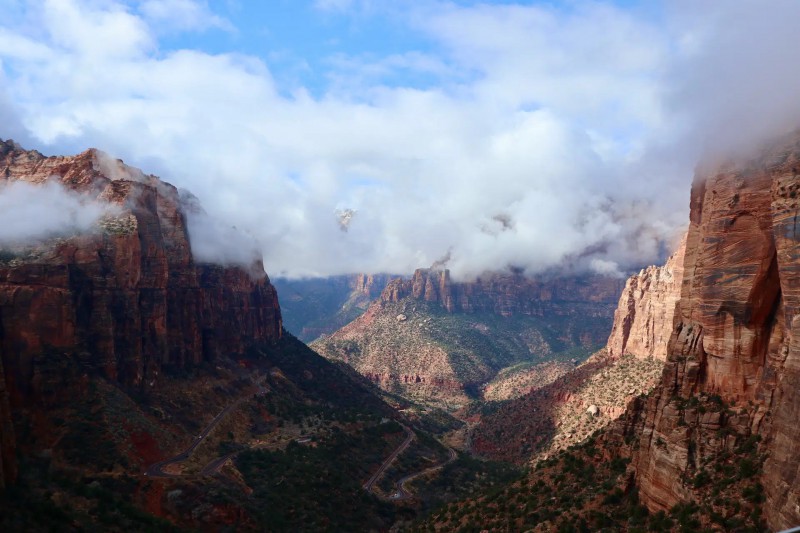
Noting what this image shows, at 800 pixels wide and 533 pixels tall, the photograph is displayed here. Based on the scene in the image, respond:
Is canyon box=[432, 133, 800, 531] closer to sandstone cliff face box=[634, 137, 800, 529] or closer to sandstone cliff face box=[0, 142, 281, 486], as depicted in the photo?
sandstone cliff face box=[634, 137, 800, 529]

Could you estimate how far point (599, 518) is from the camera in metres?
46.9

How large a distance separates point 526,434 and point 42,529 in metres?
102

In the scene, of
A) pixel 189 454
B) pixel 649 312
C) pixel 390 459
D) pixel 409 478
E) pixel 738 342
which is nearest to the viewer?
pixel 738 342

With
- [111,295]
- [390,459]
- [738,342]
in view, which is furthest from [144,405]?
[738,342]

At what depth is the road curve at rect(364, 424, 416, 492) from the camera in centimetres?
10546

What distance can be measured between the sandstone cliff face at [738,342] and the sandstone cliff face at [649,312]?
3067 inches

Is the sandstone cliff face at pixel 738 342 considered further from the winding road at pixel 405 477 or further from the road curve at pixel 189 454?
the road curve at pixel 189 454

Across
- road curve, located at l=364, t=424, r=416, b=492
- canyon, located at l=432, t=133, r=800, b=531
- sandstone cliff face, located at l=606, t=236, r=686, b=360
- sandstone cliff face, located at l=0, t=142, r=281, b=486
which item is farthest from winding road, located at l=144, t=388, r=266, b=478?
sandstone cliff face, located at l=606, t=236, r=686, b=360

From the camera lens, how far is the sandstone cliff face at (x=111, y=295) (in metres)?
82.3

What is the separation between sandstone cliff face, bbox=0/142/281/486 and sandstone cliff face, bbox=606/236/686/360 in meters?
94.2

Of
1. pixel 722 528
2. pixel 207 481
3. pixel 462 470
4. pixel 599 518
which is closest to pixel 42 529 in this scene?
pixel 207 481

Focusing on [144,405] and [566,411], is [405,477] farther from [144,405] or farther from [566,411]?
[144,405]

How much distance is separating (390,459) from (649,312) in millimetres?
66790

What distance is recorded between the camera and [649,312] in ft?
447
